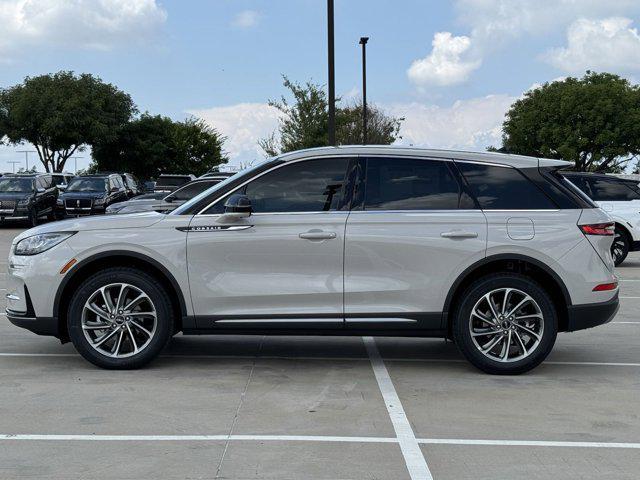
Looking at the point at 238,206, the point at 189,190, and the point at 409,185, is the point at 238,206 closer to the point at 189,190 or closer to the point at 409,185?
the point at 409,185

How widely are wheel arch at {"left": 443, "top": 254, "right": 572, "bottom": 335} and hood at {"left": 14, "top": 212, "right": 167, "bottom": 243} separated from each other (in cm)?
246

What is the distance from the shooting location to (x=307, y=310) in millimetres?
7309

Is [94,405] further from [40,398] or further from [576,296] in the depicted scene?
[576,296]

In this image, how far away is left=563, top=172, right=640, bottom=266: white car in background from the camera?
17.6 metres

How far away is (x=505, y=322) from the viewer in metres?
7.33

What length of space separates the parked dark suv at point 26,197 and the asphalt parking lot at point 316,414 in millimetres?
21356

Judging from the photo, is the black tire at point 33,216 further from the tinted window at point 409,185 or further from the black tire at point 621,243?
the tinted window at point 409,185

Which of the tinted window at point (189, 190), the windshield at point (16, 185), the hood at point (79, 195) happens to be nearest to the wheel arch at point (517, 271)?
the tinted window at point (189, 190)

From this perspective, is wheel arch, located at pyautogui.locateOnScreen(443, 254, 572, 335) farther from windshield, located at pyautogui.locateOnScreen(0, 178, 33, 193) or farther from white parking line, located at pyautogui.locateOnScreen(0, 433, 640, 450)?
windshield, located at pyautogui.locateOnScreen(0, 178, 33, 193)

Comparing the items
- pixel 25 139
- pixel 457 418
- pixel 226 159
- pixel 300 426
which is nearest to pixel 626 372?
pixel 457 418

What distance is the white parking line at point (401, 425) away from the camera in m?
4.94

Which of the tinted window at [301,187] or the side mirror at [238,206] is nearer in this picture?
the side mirror at [238,206]

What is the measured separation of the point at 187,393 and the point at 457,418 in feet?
6.58

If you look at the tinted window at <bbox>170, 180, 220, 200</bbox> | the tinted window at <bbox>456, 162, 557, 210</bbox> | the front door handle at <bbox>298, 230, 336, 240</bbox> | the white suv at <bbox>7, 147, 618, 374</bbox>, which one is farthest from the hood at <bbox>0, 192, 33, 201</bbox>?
the tinted window at <bbox>456, 162, 557, 210</bbox>
